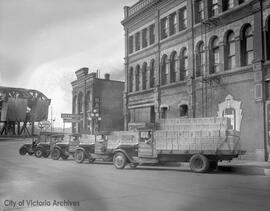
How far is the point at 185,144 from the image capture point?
17312mm

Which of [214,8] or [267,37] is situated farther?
[214,8]

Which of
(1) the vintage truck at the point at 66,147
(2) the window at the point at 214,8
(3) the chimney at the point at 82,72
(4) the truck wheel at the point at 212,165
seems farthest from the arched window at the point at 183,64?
(3) the chimney at the point at 82,72

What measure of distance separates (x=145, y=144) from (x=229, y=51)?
934cm

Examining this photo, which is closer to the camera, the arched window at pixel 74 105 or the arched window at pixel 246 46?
the arched window at pixel 246 46

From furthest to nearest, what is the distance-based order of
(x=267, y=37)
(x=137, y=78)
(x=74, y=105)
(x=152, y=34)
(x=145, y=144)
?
(x=74, y=105)
(x=137, y=78)
(x=152, y=34)
(x=267, y=37)
(x=145, y=144)

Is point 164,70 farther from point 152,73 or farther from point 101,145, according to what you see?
point 101,145

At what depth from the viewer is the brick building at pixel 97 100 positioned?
4309 centimetres

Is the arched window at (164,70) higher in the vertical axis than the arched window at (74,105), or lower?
higher

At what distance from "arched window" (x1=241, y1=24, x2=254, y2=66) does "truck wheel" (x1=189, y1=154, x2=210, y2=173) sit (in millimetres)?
8316

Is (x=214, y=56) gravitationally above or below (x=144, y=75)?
above

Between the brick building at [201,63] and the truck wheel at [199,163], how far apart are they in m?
2.98

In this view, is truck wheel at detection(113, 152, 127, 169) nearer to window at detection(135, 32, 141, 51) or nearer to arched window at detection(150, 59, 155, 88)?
arched window at detection(150, 59, 155, 88)

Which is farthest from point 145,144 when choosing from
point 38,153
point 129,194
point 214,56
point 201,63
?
point 38,153

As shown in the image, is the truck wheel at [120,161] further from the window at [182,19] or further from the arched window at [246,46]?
the window at [182,19]
